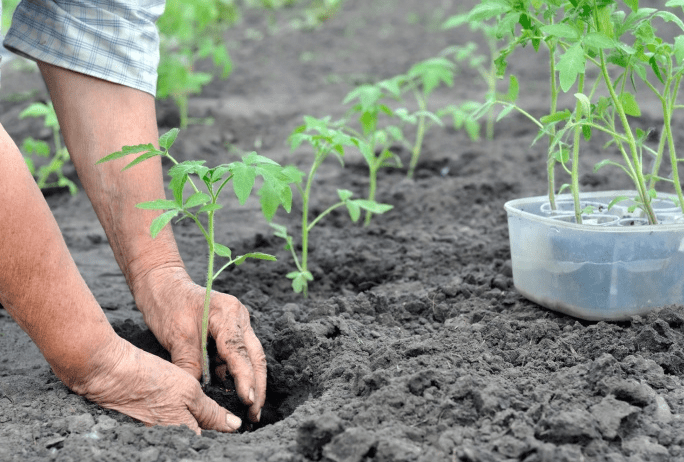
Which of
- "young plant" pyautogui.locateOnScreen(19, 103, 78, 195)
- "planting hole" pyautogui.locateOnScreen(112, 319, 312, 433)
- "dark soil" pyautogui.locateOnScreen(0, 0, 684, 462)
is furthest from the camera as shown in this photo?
"young plant" pyautogui.locateOnScreen(19, 103, 78, 195)

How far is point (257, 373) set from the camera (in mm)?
A: 1829

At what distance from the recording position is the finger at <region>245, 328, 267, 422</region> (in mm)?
1812

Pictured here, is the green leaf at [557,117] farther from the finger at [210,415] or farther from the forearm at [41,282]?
the forearm at [41,282]

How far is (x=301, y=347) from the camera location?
6.55 feet

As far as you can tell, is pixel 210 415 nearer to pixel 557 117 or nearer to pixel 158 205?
pixel 158 205

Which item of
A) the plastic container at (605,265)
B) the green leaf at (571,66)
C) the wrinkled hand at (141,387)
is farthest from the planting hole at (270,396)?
the green leaf at (571,66)

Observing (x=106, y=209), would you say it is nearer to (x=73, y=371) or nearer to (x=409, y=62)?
(x=73, y=371)

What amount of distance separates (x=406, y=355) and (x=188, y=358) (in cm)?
59

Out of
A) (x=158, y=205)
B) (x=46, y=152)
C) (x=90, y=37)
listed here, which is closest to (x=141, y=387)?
(x=158, y=205)

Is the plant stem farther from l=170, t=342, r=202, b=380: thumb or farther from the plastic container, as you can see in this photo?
the plastic container

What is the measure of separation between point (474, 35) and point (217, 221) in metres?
5.86

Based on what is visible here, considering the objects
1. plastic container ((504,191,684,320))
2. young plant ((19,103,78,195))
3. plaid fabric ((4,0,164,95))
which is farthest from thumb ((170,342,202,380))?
young plant ((19,103,78,195))

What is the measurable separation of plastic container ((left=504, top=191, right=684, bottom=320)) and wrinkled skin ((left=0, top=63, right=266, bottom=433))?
33.4 inches

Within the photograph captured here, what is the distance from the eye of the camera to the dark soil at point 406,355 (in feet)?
4.69
